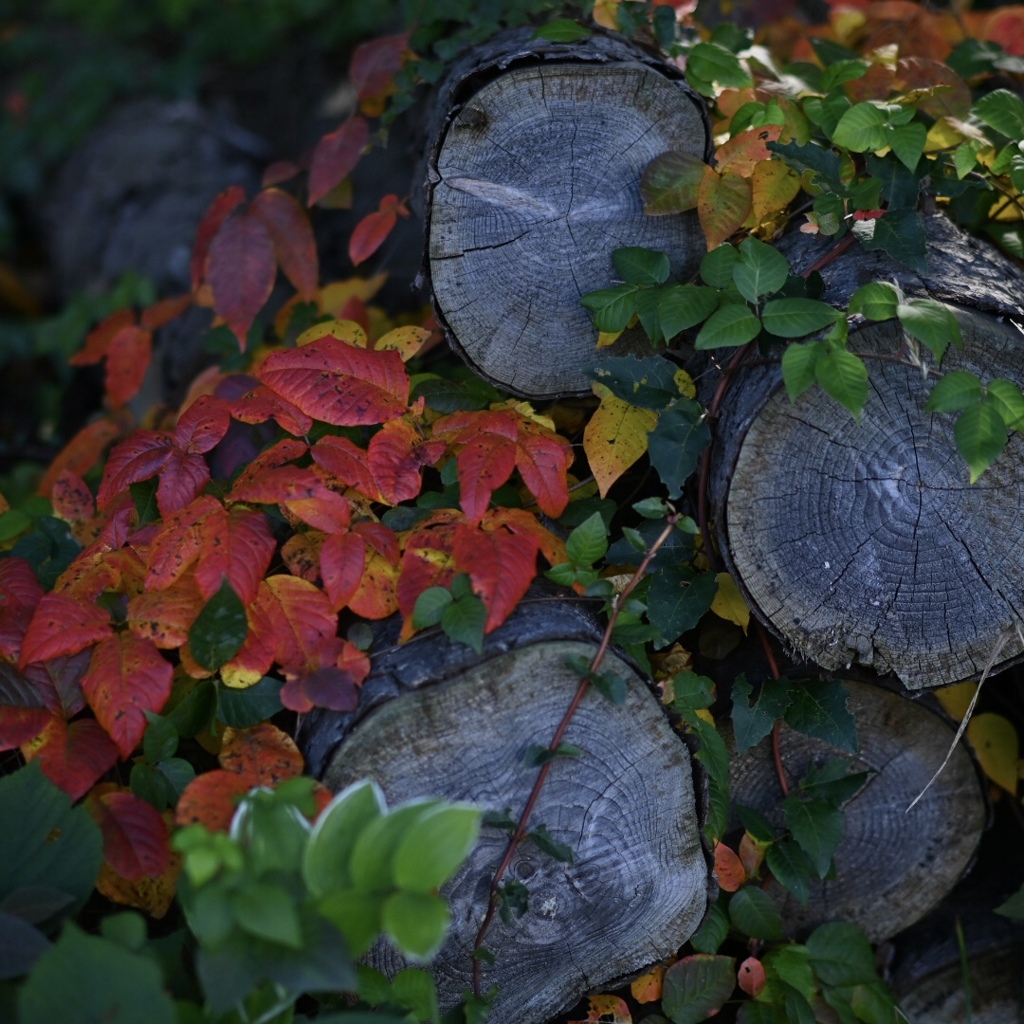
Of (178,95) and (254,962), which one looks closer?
(254,962)

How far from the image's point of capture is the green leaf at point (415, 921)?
3.33ft

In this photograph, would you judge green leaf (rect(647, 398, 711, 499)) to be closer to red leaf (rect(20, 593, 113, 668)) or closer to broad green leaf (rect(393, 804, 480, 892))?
broad green leaf (rect(393, 804, 480, 892))

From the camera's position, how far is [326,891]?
1.10 m

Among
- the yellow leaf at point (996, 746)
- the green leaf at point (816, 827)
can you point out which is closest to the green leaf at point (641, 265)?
the green leaf at point (816, 827)

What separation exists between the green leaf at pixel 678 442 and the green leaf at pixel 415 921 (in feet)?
2.22

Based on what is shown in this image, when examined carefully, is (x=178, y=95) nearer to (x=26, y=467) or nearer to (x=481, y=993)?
(x=26, y=467)

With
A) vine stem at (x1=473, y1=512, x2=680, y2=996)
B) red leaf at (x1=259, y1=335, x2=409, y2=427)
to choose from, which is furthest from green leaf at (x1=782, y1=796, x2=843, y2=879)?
red leaf at (x1=259, y1=335, x2=409, y2=427)

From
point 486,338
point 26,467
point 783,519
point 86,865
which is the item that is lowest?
point 26,467

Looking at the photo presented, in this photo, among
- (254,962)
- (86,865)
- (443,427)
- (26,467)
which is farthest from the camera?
(26,467)

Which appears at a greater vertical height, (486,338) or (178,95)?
(486,338)

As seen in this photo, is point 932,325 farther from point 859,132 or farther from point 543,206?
point 543,206

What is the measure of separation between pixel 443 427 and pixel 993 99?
3.63 feet

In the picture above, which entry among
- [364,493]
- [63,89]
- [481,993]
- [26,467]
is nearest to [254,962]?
[481,993]

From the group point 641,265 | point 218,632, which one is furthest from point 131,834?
point 641,265
